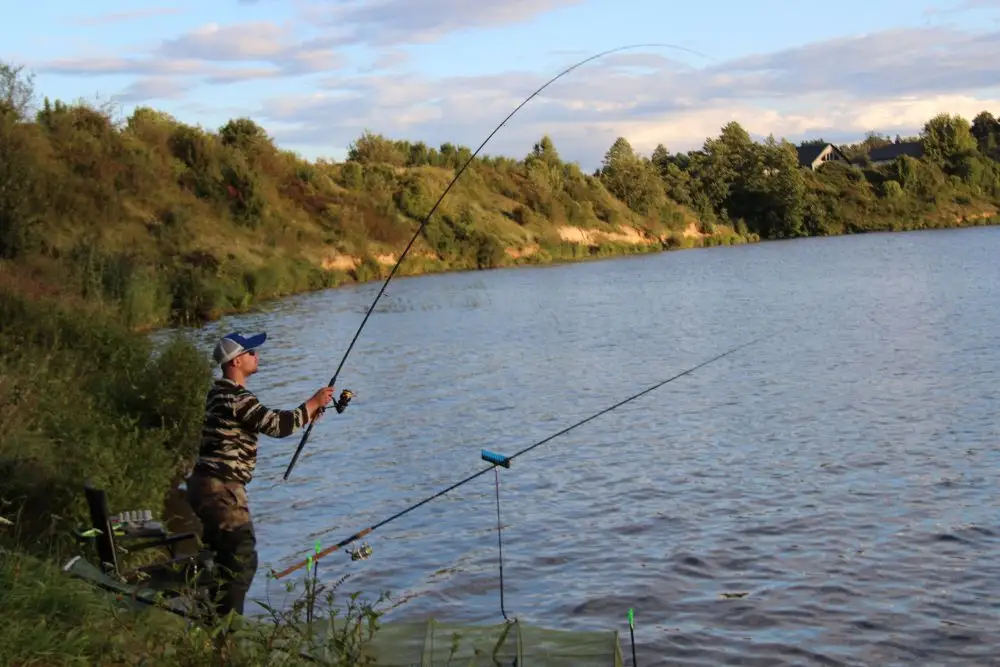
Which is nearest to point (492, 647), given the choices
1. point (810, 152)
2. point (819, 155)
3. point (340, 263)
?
point (340, 263)

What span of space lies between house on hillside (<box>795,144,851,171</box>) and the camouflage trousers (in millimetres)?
112213

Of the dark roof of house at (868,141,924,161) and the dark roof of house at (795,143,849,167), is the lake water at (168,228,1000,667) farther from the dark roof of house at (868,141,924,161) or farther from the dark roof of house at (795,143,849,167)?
the dark roof of house at (868,141,924,161)

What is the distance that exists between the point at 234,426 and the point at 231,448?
0.44 ft

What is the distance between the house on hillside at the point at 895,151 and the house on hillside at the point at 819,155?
3680 millimetres

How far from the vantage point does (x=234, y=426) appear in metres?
6.49

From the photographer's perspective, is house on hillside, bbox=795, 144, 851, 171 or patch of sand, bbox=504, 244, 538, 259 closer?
patch of sand, bbox=504, 244, 538, 259

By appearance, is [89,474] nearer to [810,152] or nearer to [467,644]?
[467,644]

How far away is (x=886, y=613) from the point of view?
26.3 feet

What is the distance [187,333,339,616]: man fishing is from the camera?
6.41 meters

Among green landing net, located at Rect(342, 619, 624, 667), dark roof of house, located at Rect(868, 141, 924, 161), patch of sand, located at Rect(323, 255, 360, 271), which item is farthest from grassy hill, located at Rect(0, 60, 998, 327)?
green landing net, located at Rect(342, 619, 624, 667)

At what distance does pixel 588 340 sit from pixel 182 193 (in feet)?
93.4

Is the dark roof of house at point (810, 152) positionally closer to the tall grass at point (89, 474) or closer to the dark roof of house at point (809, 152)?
the dark roof of house at point (809, 152)

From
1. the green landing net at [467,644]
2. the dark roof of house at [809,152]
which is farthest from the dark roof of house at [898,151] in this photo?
the green landing net at [467,644]

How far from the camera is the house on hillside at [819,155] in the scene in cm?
11569
